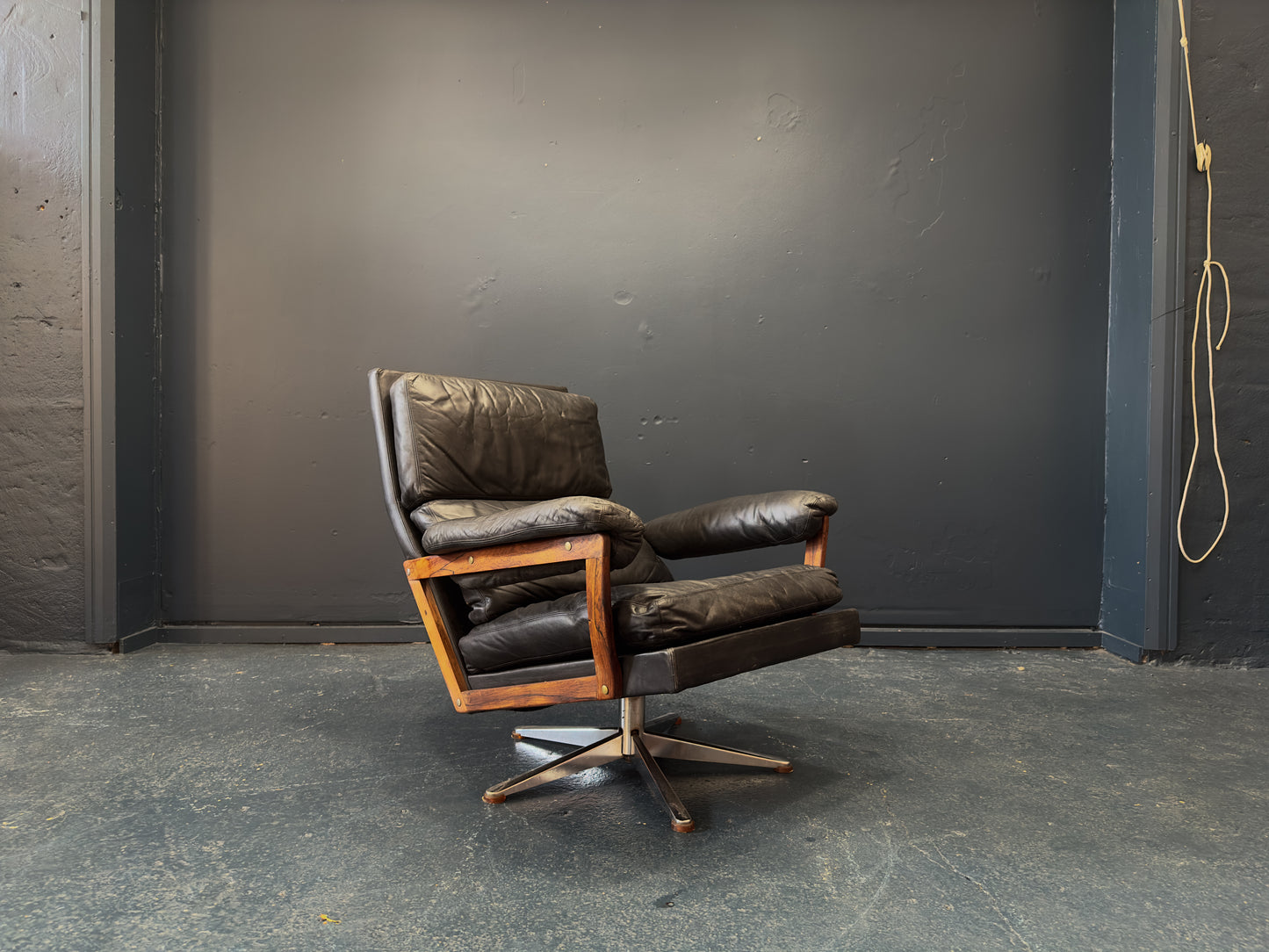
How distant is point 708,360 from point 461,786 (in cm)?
195

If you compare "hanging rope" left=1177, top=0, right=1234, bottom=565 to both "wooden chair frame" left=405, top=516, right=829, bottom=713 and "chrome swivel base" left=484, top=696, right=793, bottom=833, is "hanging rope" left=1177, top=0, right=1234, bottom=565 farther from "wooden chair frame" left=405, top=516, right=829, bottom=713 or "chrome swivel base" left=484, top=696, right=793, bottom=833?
"wooden chair frame" left=405, top=516, right=829, bottom=713

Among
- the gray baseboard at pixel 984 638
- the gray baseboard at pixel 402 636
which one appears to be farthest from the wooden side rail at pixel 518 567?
the gray baseboard at pixel 984 638

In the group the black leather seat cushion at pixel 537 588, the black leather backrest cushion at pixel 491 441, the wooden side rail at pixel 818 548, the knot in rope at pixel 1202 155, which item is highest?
the knot in rope at pixel 1202 155

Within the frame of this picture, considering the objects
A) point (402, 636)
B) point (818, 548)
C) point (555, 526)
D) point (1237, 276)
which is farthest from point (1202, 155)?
point (402, 636)

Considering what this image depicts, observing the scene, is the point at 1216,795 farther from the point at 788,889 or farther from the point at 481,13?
the point at 481,13

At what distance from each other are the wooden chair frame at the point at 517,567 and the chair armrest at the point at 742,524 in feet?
1.78

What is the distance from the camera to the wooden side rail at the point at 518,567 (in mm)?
1411

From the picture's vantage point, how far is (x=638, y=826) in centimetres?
152

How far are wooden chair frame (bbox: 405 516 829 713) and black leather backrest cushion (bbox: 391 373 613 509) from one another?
242 mm

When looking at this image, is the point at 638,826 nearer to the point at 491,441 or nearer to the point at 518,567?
the point at 518,567

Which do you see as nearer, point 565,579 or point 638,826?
point 638,826

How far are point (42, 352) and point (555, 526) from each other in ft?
8.43

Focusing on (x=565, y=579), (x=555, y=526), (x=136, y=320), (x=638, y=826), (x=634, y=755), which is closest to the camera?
(x=555, y=526)

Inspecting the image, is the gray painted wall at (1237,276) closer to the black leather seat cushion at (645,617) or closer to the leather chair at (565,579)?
the leather chair at (565,579)
